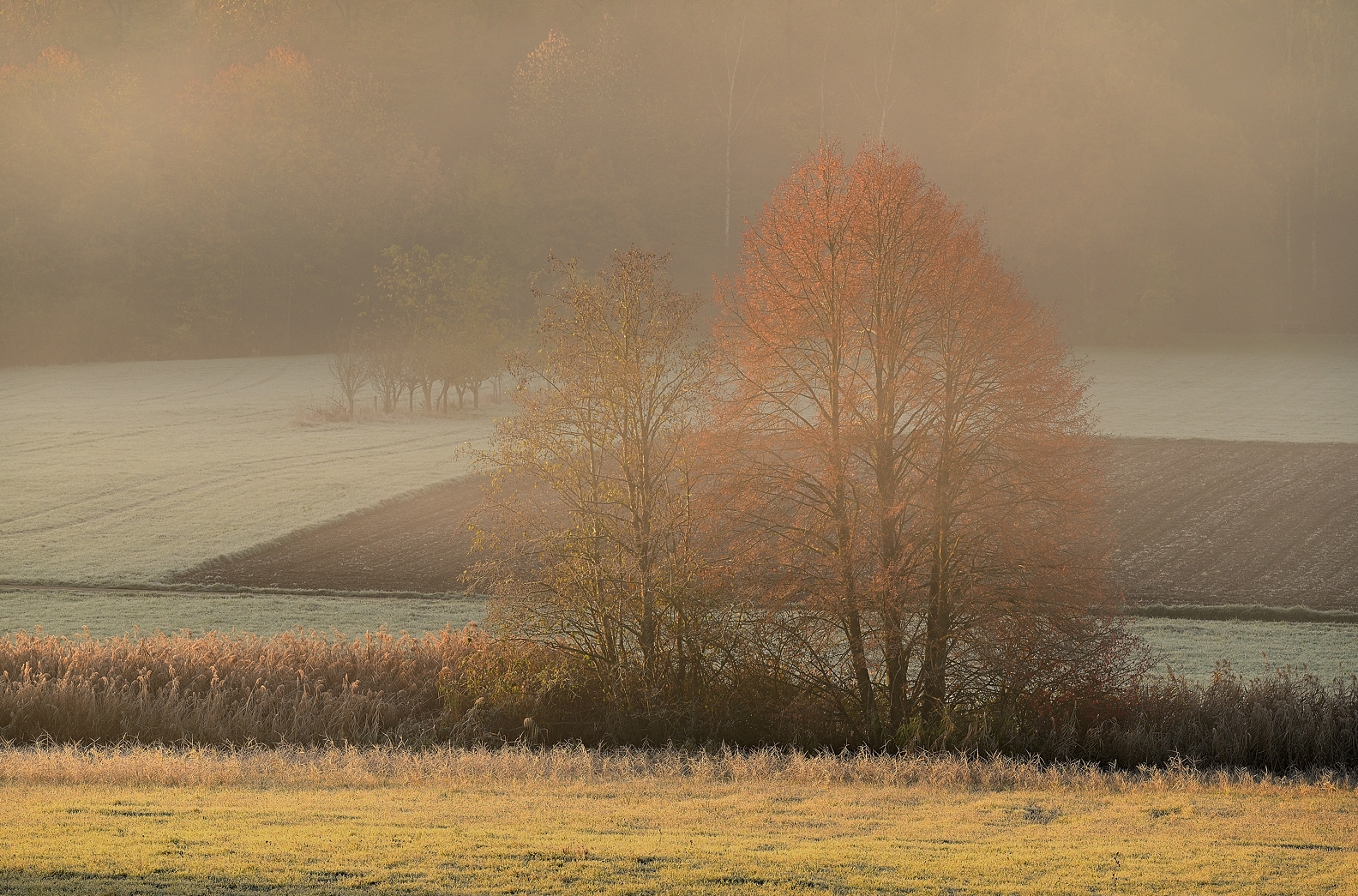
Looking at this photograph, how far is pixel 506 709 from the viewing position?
18.3m

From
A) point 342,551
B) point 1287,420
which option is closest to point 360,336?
point 342,551

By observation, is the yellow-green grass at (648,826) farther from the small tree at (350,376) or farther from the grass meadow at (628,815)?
the small tree at (350,376)

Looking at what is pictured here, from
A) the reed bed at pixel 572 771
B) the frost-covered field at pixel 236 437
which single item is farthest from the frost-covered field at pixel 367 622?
the reed bed at pixel 572 771

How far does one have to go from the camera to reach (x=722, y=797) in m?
12.2

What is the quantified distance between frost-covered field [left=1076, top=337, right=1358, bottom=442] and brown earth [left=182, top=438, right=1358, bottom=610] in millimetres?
5627

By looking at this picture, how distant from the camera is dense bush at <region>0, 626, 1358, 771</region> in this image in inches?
647

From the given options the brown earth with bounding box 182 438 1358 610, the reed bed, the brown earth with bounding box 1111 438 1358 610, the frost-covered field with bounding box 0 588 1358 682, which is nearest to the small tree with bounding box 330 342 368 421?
the brown earth with bounding box 182 438 1358 610

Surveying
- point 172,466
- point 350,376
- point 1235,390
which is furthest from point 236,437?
point 1235,390

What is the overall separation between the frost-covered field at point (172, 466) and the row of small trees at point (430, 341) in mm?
2681

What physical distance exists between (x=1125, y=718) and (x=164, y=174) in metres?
83.5

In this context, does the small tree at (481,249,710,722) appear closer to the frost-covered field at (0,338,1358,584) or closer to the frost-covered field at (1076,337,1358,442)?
the frost-covered field at (0,338,1358,584)

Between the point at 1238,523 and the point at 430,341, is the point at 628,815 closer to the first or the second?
the point at 1238,523

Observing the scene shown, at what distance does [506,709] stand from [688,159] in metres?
80.3

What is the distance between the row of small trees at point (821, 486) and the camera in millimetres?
17984
